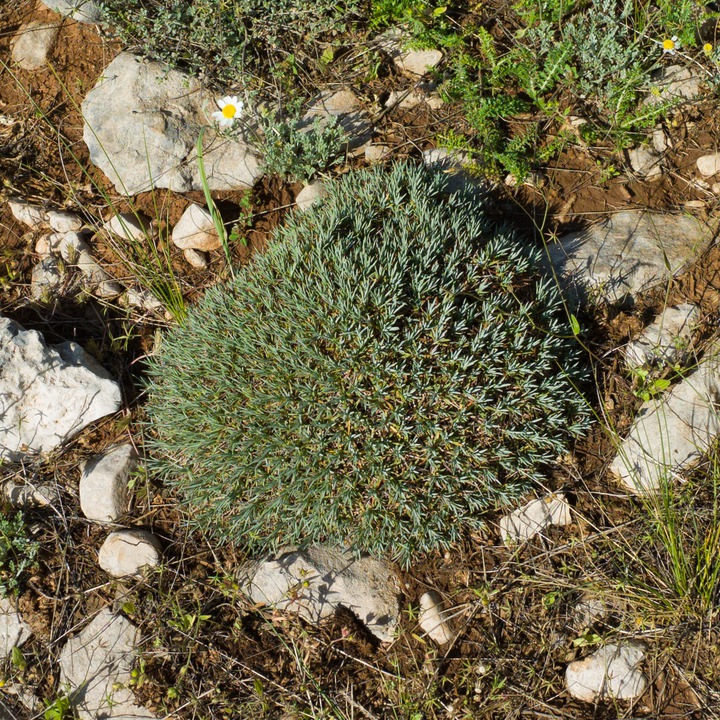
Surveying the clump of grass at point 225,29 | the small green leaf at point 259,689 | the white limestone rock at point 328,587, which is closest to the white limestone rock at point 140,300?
the clump of grass at point 225,29

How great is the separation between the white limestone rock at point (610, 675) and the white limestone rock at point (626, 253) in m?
1.90

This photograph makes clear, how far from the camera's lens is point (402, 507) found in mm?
3316

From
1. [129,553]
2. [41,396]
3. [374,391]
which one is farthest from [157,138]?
[129,553]

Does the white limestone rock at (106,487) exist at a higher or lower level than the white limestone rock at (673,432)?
lower

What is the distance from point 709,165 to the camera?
430 centimetres

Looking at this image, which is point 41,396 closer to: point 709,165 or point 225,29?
point 225,29

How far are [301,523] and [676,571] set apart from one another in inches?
70.7

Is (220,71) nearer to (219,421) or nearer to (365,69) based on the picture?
(365,69)

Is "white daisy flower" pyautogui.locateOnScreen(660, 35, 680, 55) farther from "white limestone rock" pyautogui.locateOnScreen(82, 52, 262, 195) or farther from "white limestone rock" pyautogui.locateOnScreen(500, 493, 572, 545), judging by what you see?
"white limestone rock" pyautogui.locateOnScreen(500, 493, 572, 545)

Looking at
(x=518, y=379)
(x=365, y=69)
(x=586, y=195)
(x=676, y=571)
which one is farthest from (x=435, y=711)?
(x=365, y=69)

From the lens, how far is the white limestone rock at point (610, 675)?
10.3 ft

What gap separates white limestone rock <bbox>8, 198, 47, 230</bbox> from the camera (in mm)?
4746

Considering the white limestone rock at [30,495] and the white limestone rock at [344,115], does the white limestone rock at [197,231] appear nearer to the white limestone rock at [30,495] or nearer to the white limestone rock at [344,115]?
the white limestone rock at [344,115]

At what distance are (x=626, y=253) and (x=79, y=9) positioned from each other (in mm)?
4209
